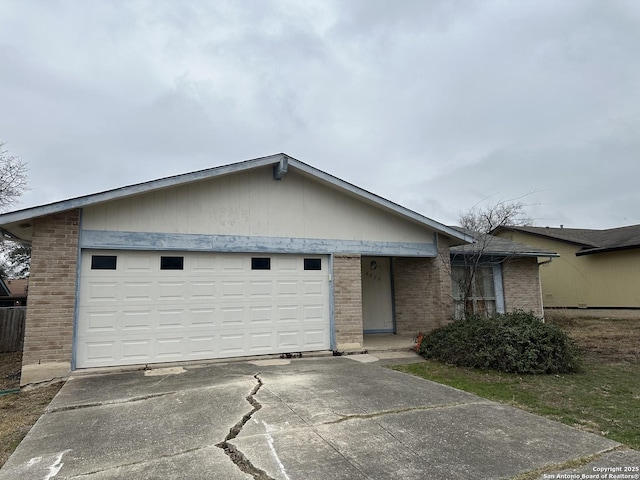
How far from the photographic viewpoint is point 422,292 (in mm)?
11711

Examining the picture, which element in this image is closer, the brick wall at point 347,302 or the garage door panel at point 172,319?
the garage door panel at point 172,319

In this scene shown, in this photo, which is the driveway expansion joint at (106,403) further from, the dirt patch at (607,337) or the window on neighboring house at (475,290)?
the dirt patch at (607,337)

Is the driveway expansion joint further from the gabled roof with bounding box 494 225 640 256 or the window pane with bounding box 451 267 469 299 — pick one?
the gabled roof with bounding box 494 225 640 256

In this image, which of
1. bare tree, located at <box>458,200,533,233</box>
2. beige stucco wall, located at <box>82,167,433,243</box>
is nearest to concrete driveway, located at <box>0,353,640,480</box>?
beige stucco wall, located at <box>82,167,433,243</box>

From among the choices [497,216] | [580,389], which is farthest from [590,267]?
[580,389]

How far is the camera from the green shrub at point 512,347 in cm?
752

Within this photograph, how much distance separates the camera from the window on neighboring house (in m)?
12.2

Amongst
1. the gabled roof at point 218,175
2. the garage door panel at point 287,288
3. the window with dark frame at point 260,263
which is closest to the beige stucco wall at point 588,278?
the gabled roof at point 218,175

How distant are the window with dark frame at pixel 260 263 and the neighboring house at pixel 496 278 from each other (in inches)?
236

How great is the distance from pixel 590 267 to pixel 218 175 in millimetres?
19853

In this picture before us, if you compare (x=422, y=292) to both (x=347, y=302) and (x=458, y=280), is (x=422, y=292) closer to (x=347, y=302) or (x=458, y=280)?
(x=458, y=280)

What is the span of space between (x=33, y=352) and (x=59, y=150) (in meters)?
14.8

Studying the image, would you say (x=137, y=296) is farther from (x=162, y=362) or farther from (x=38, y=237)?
(x=38, y=237)

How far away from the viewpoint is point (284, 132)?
20.3 metres
